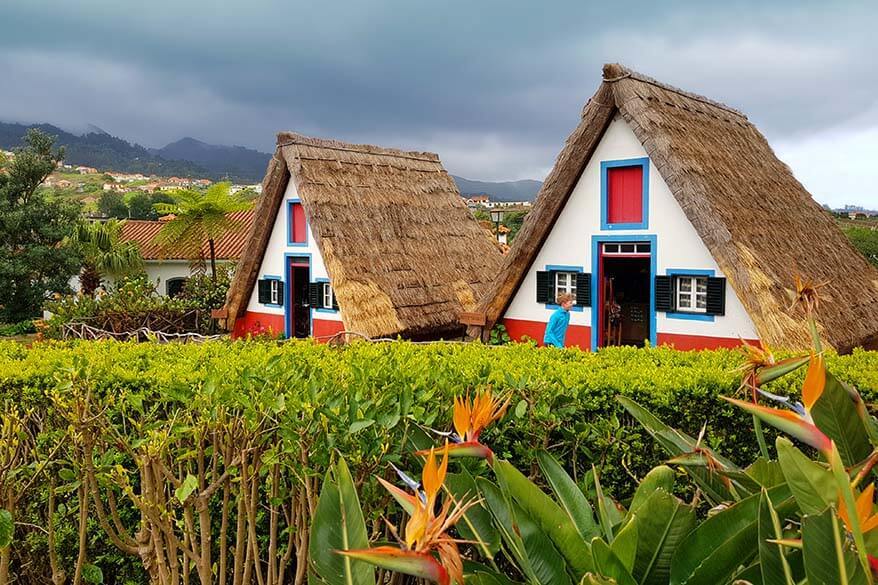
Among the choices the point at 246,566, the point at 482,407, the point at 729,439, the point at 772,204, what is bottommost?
the point at 246,566

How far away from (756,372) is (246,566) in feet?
6.76

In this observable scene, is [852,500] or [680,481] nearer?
[852,500]

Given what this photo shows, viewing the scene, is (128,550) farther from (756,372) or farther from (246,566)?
(756,372)

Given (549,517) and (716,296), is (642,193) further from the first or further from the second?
(549,517)

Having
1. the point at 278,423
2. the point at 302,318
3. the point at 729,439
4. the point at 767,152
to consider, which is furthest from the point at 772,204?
the point at 278,423

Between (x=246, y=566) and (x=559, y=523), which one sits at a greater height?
(x=559, y=523)

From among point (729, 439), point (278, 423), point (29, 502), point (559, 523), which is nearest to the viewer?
point (559, 523)

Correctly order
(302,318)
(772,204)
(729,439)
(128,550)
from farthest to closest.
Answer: (302,318)
(772,204)
(729,439)
(128,550)

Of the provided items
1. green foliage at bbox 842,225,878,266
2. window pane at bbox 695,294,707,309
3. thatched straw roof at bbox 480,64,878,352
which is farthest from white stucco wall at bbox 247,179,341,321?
green foliage at bbox 842,225,878,266

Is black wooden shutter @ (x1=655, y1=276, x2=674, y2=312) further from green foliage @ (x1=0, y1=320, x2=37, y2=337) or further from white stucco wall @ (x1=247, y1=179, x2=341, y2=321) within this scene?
green foliage @ (x1=0, y1=320, x2=37, y2=337)

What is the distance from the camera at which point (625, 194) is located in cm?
1087

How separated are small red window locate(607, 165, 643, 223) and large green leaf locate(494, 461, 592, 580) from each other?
922 centimetres

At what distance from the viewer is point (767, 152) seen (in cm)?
1422

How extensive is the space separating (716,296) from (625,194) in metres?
2.07
